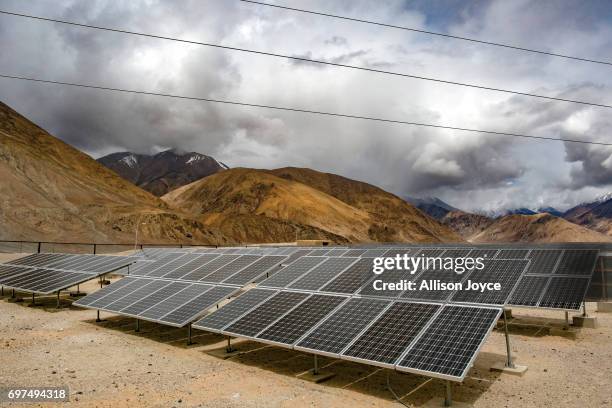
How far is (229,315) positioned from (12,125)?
101199mm

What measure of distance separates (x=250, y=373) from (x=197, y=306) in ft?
10.6

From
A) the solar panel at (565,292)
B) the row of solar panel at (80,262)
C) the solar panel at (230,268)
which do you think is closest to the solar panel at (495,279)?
the solar panel at (565,292)

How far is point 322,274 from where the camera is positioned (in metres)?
13.9

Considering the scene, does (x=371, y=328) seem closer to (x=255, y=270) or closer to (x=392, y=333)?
(x=392, y=333)

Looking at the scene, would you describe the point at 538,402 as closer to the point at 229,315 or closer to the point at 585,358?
Result: the point at 585,358

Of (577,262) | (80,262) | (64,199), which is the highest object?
(64,199)

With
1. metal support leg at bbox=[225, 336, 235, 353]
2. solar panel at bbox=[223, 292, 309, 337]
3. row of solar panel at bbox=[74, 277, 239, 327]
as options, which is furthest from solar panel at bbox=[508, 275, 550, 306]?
row of solar panel at bbox=[74, 277, 239, 327]

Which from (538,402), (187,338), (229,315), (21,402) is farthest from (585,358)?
(21,402)

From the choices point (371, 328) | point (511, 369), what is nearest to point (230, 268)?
point (371, 328)

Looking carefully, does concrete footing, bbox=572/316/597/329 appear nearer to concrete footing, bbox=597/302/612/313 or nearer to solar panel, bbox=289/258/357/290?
concrete footing, bbox=597/302/612/313

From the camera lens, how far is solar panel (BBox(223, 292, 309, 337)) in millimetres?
11641

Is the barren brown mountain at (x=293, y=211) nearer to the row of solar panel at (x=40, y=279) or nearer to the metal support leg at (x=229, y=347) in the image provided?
the row of solar panel at (x=40, y=279)

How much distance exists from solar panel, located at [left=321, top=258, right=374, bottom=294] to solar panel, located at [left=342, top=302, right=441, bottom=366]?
1838mm

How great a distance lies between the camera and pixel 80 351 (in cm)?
1331
